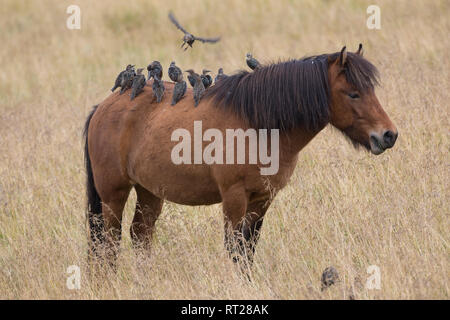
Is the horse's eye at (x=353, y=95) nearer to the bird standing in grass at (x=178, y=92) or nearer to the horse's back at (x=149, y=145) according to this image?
the horse's back at (x=149, y=145)

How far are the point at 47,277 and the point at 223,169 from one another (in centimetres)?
185

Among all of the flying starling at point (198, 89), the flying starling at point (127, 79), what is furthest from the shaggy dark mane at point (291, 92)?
the flying starling at point (127, 79)

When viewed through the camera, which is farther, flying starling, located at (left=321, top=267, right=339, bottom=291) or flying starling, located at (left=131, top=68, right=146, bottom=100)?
flying starling, located at (left=131, top=68, right=146, bottom=100)

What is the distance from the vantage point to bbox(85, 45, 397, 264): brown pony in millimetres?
5285

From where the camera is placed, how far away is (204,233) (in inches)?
258

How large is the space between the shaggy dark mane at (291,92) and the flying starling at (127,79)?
3.51 feet

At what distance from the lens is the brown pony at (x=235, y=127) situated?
529 centimetres

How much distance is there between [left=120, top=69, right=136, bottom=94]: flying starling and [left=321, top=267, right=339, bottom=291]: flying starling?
247 centimetres

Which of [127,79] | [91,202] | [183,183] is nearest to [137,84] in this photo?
[127,79]

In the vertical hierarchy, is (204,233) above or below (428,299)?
above

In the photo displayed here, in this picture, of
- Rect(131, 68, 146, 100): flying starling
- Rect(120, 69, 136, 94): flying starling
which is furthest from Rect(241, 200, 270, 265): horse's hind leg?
Rect(120, 69, 136, 94): flying starling

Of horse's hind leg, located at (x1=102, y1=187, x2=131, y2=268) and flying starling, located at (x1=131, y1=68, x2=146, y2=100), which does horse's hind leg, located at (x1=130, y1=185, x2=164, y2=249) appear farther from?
flying starling, located at (x1=131, y1=68, x2=146, y2=100)

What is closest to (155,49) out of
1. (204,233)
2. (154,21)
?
(154,21)
